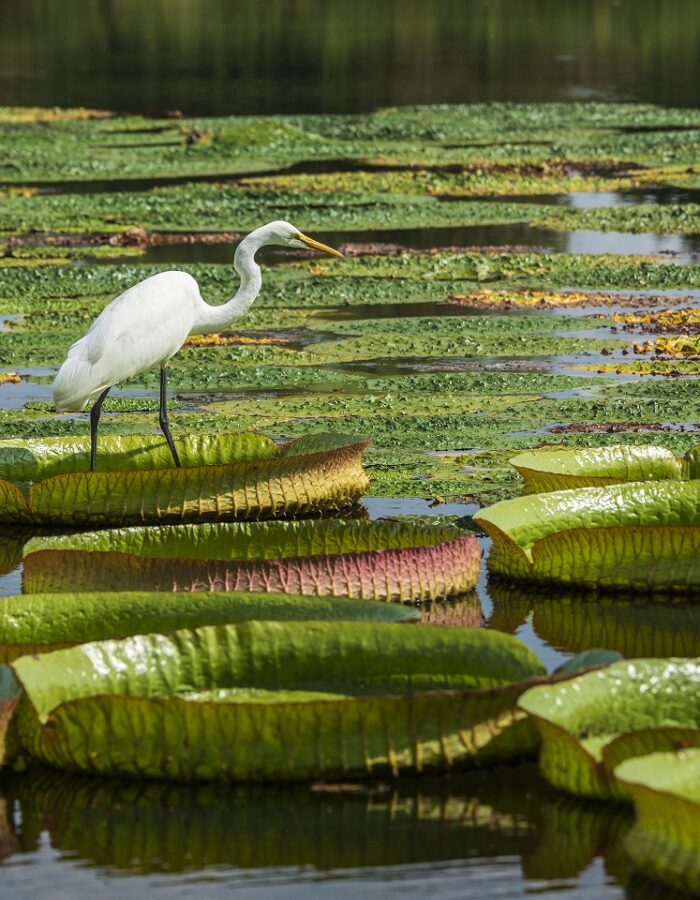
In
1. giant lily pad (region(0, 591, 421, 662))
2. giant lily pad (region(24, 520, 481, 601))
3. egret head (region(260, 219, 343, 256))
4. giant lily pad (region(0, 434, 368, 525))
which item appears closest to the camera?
giant lily pad (region(0, 591, 421, 662))

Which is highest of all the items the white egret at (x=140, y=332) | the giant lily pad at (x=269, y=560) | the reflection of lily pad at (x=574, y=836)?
the white egret at (x=140, y=332)

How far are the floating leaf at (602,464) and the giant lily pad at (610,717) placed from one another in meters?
2.71

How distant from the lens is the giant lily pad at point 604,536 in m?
7.95

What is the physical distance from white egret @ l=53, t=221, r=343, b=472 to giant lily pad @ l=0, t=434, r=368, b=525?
37 cm

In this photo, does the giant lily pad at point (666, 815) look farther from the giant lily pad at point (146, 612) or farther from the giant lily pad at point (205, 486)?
the giant lily pad at point (205, 486)

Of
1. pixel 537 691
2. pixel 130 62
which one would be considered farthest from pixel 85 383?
pixel 130 62

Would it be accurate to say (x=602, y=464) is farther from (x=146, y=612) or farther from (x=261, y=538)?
(x=146, y=612)

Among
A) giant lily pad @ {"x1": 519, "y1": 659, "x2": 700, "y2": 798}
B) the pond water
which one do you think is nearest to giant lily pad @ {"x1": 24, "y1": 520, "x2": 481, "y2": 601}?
Result: the pond water

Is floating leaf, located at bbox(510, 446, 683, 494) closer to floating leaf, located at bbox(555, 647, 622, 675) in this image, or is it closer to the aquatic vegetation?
floating leaf, located at bbox(555, 647, 622, 675)

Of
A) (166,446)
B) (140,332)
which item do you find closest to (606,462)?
(166,446)

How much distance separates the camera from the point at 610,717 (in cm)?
579

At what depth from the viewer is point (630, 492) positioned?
8266mm

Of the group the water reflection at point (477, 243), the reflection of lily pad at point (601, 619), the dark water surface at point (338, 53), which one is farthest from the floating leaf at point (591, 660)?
the dark water surface at point (338, 53)

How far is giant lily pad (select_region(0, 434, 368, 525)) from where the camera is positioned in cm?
916
